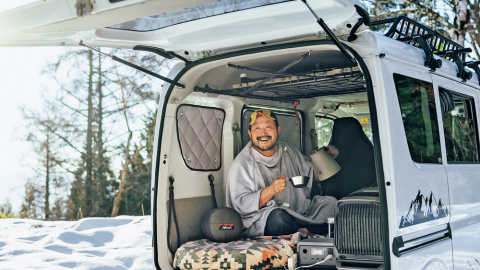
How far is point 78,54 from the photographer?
1485 centimetres

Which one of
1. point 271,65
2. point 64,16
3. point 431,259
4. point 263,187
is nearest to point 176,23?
point 64,16

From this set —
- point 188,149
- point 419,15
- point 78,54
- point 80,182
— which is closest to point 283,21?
point 188,149

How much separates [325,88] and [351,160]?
864 mm

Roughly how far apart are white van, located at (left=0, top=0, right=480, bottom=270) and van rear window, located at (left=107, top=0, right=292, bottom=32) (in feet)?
0.04

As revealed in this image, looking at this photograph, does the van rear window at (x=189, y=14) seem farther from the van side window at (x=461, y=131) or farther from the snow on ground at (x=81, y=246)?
the snow on ground at (x=81, y=246)

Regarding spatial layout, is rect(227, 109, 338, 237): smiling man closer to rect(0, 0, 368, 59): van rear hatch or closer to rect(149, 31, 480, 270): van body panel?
rect(149, 31, 480, 270): van body panel

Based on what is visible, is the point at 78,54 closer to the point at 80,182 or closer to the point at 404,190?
the point at 80,182

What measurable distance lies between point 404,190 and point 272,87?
82.4 inches

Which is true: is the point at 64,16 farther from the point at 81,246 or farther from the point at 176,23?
the point at 81,246

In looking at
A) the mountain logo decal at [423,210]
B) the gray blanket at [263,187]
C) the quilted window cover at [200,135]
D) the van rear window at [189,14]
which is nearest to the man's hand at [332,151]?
the gray blanket at [263,187]

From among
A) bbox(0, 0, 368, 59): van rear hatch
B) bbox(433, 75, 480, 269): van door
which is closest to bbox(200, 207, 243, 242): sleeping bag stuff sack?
bbox(0, 0, 368, 59): van rear hatch

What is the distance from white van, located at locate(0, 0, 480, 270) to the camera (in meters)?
2.56

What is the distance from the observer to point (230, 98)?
4605 millimetres

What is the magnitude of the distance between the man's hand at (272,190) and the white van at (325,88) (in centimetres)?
47
